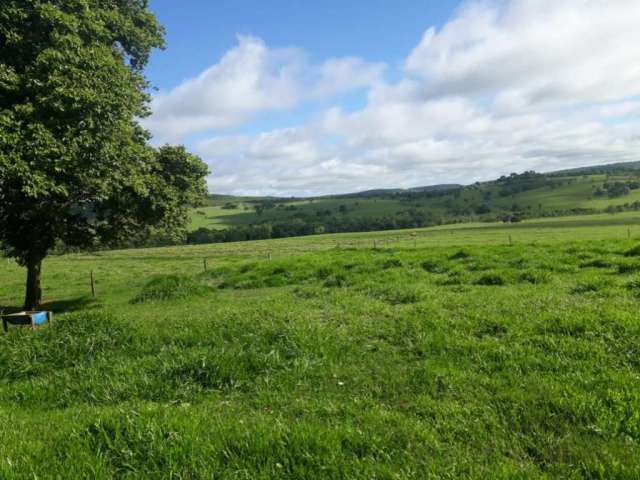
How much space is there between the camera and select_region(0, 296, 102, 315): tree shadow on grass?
22.7m

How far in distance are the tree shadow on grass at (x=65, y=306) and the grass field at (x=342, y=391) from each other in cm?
1458

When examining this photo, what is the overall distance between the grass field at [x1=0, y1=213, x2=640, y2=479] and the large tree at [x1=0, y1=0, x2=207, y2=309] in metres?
7.32

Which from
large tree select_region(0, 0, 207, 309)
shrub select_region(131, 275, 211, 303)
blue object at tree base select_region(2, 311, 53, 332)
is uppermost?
large tree select_region(0, 0, 207, 309)

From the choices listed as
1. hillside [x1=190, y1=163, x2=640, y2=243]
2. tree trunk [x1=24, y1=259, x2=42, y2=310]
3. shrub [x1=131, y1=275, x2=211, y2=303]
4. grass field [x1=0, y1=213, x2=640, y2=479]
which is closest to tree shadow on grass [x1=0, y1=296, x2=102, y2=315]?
tree trunk [x1=24, y1=259, x2=42, y2=310]

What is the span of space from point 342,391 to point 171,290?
15016 millimetres

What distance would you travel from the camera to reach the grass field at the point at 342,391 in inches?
167

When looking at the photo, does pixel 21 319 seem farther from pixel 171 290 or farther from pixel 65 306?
pixel 65 306

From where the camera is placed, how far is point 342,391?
20.0ft

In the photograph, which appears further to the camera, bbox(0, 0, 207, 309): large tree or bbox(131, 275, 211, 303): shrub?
bbox(131, 275, 211, 303): shrub

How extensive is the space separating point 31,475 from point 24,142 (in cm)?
1230

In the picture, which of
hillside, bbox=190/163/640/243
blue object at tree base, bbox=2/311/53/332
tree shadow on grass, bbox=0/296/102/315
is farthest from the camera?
hillside, bbox=190/163/640/243

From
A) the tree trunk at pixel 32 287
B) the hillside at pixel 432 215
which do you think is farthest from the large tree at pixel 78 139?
the hillside at pixel 432 215

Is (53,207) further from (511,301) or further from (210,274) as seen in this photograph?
(511,301)

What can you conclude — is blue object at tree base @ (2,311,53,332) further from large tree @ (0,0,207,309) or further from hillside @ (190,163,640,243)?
hillside @ (190,163,640,243)
